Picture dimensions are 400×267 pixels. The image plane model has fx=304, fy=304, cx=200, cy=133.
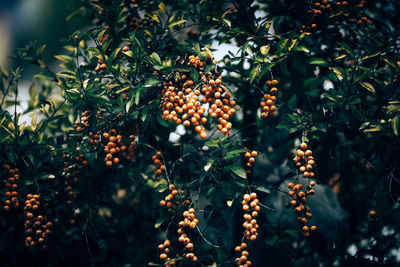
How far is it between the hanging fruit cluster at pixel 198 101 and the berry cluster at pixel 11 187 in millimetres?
953

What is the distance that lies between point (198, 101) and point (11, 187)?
1.19 meters

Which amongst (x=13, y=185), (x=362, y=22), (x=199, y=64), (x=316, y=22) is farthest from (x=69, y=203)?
(x=362, y=22)

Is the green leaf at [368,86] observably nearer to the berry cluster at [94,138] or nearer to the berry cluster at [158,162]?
the berry cluster at [158,162]

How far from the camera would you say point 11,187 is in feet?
5.73

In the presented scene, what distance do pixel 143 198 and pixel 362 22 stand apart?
A: 220 cm

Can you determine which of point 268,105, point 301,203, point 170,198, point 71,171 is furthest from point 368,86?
point 71,171

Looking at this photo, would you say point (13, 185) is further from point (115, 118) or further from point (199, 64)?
point (199, 64)

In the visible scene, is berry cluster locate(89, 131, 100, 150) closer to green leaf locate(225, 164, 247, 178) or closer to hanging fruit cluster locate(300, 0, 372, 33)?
green leaf locate(225, 164, 247, 178)

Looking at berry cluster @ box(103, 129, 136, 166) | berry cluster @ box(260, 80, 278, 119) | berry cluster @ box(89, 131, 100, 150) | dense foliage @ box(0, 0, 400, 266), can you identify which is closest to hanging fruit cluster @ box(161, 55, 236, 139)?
dense foliage @ box(0, 0, 400, 266)

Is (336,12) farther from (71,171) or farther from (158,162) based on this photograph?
(71,171)

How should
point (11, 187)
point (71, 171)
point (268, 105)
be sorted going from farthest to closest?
point (71, 171), point (11, 187), point (268, 105)

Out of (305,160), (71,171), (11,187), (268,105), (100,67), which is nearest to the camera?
(305,160)

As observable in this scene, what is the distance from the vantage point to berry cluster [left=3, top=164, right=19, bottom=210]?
1.70 meters

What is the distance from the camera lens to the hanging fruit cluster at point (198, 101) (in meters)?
1.50
